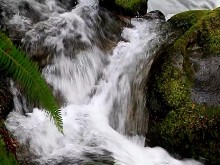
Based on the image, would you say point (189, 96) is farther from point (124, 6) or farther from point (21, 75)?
point (21, 75)

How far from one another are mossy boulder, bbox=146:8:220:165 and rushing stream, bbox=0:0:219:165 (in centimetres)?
17

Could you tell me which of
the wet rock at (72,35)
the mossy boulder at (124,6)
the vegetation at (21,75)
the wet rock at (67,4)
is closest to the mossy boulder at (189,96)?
the wet rock at (72,35)

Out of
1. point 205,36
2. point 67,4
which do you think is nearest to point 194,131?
point 205,36

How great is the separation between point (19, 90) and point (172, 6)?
5026 mm

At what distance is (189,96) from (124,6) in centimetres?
302

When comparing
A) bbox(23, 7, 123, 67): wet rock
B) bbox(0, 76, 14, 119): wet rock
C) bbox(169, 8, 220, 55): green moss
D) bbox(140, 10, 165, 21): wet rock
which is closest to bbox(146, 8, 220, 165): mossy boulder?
bbox(169, 8, 220, 55): green moss

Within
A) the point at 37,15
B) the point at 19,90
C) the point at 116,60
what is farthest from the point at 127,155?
the point at 37,15

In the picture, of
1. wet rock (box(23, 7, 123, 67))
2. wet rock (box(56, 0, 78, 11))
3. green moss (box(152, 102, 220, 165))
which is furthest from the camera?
wet rock (box(56, 0, 78, 11))

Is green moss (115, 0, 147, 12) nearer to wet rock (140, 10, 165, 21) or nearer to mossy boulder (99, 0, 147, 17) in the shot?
mossy boulder (99, 0, 147, 17)

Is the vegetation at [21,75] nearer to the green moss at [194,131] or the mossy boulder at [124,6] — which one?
the green moss at [194,131]

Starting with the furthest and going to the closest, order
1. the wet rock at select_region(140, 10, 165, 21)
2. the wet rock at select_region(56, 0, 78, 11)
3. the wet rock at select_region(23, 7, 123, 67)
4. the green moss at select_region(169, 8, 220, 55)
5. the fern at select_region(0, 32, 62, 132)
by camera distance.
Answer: the wet rock at select_region(140, 10, 165, 21) < the wet rock at select_region(56, 0, 78, 11) < the wet rock at select_region(23, 7, 123, 67) < the green moss at select_region(169, 8, 220, 55) < the fern at select_region(0, 32, 62, 132)

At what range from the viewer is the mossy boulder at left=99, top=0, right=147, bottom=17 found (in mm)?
7129

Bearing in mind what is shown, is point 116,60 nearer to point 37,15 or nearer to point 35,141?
point 37,15

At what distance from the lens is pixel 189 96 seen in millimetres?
4605
